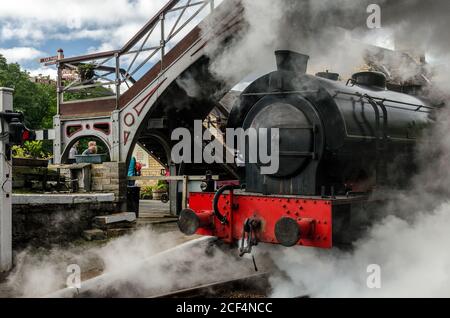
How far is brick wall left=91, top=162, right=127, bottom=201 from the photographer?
896cm

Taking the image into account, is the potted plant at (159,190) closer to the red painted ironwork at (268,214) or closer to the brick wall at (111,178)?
the brick wall at (111,178)

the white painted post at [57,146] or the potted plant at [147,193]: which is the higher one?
the white painted post at [57,146]

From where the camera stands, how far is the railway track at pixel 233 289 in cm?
516

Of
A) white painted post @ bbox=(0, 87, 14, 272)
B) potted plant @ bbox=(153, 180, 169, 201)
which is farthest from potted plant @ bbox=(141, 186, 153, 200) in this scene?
white painted post @ bbox=(0, 87, 14, 272)

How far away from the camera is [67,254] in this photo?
22.9 feet

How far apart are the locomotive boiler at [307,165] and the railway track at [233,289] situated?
0.47m

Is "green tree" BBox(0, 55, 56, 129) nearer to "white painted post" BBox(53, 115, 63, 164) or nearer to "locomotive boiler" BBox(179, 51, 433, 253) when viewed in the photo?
"white painted post" BBox(53, 115, 63, 164)

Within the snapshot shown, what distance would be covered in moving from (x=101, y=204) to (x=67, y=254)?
5.57ft

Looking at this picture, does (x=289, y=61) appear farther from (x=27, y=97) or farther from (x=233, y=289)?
(x=27, y=97)

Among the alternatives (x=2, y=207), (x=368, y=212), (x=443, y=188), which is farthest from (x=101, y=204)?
(x=443, y=188)

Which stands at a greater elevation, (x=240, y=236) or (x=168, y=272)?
(x=240, y=236)

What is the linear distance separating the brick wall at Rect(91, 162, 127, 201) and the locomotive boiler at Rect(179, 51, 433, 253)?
323 centimetres

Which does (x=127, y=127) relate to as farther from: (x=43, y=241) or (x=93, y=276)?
(x=93, y=276)

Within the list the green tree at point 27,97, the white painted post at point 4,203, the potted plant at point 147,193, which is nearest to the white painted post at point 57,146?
the white painted post at point 4,203
